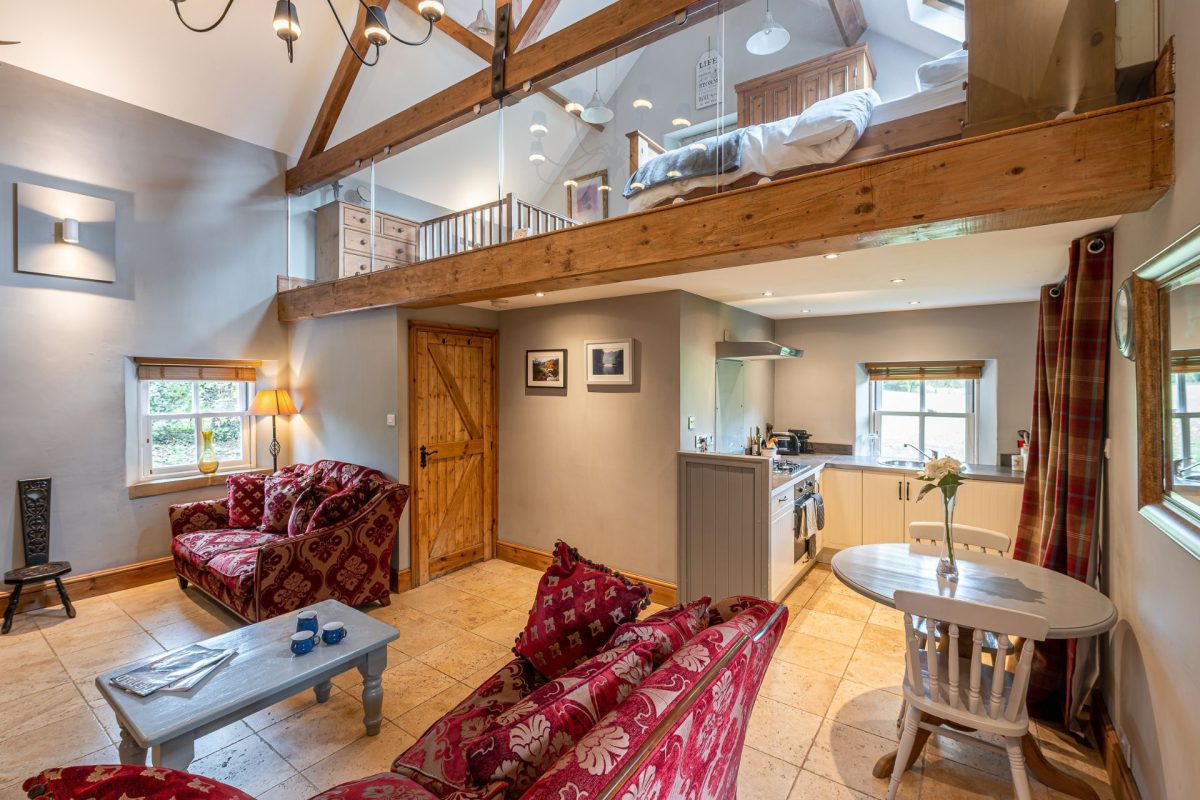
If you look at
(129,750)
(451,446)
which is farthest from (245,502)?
(129,750)

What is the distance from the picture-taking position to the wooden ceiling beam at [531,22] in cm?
329

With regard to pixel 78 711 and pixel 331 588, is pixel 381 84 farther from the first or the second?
pixel 78 711

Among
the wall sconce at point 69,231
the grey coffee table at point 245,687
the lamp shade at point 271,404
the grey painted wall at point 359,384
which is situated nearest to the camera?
the grey coffee table at point 245,687

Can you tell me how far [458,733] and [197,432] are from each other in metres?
4.55

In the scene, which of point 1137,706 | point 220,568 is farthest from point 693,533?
point 220,568

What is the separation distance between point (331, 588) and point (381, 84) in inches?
182

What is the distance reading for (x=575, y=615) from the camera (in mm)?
1896

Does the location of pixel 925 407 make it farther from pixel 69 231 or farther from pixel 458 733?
pixel 69 231

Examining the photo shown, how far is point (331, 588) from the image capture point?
3.54m

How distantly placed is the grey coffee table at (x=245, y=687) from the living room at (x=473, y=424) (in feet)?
0.06

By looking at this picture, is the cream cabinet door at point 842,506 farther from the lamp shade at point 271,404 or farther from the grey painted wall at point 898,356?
the lamp shade at point 271,404

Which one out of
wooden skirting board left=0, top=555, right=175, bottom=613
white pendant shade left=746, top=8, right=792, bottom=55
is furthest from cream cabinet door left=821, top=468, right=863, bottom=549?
wooden skirting board left=0, top=555, right=175, bottom=613

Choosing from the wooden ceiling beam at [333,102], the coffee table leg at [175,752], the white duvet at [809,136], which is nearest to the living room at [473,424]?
the coffee table leg at [175,752]

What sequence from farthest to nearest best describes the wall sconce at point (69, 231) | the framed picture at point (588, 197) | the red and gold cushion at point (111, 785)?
the wall sconce at point (69, 231), the framed picture at point (588, 197), the red and gold cushion at point (111, 785)
